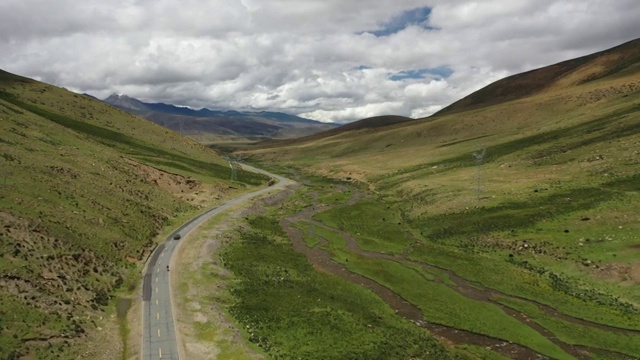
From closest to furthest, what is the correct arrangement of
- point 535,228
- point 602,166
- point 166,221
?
point 535,228
point 166,221
point 602,166

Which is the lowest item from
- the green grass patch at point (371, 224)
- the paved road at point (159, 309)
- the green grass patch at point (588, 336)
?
the paved road at point (159, 309)

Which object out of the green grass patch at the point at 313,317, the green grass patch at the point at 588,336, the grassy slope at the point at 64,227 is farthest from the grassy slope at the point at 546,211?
the grassy slope at the point at 64,227

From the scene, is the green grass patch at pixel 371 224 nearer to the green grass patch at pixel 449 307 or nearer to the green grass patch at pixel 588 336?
the green grass patch at pixel 449 307

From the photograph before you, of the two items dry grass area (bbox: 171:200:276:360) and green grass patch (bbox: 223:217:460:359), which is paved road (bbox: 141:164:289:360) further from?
green grass patch (bbox: 223:217:460:359)

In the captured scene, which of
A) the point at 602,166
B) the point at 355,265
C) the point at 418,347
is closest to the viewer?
the point at 418,347

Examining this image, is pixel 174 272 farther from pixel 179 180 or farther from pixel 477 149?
pixel 477 149

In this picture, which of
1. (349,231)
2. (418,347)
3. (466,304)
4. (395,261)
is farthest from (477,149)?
(418,347)
